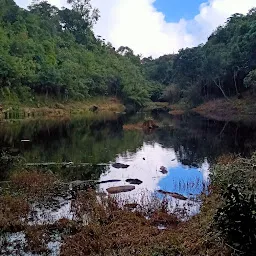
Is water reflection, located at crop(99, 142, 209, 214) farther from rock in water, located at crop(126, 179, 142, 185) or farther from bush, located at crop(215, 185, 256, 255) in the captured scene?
bush, located at crop(215, 185, 256, 255)

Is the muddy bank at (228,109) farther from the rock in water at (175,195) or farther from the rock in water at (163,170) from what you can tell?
the rock in water at (175,195)

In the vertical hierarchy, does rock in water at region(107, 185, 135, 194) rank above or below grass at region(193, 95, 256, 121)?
below

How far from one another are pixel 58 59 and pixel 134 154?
61.6 metres

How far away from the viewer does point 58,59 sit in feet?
286

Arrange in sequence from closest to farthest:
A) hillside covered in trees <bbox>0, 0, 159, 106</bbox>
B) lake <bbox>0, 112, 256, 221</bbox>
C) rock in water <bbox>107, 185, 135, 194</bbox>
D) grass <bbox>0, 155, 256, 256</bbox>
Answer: grass <bbox>0, 155, 256, 256</bbox> < rock in water <bbox>107, 185, 135, 194</bbox> < lake <bbox>0, 112, 256, 221</bbox> < hillside covered in trees <bbox>0, 0, 159, 106</bbox>

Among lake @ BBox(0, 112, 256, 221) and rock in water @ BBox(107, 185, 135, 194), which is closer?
rock in water @ BBox(107, 185, 135, 194)

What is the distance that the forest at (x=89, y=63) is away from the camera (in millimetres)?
66938

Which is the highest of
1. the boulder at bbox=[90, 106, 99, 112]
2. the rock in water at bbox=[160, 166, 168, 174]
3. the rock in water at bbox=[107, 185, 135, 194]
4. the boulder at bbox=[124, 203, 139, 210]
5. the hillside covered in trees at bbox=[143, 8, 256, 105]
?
the hillside covered in trees at bbox=[143, 8, 256, 105]

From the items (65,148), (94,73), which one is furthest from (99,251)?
(94,73)

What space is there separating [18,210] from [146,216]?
4.64 m

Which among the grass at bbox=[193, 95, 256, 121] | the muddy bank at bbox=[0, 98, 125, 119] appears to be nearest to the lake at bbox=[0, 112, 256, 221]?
the muddy bank at bbox=[0, 98, 125, 119]

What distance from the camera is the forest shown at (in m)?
66.9

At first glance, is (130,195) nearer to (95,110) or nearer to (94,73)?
(95,110)

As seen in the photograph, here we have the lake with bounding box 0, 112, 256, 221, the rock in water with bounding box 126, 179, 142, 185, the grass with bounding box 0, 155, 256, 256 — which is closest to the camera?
the grass with bounding box 0, 155, 256, 256
